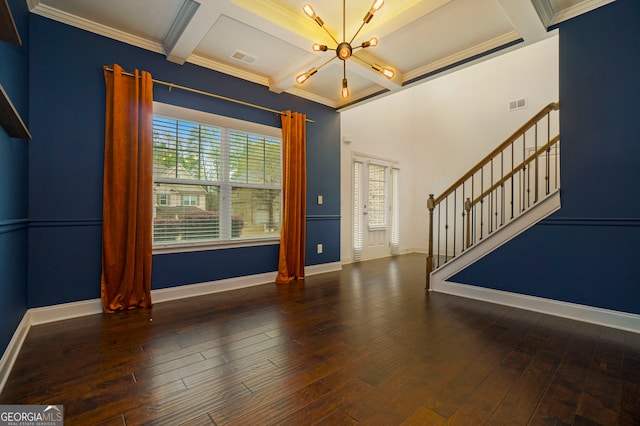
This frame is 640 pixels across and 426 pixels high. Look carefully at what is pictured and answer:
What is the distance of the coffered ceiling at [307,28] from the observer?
8.45 ft

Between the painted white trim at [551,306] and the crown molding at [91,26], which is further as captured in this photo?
the crown molding at [91,26]

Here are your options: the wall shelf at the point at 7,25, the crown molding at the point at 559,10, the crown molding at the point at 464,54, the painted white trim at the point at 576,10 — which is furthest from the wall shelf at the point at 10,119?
the painted white trim at the point at 576,10

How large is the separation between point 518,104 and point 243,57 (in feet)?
17.4

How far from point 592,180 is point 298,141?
3425 millimetres

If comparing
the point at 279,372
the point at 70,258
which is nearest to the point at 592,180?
the point at 279,372

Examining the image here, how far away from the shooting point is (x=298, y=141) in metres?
4.32

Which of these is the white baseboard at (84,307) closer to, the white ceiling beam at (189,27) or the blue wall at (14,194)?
the blue wall at (14,194)

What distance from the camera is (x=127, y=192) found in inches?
116

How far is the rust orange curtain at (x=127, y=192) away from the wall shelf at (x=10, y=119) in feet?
3.11

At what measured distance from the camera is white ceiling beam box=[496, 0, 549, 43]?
2.43 meters

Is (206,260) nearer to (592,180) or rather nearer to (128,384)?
(128,384)

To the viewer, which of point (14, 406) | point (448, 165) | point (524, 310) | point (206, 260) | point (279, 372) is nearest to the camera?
point (14, 406)

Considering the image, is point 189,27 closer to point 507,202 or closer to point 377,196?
point 377,196

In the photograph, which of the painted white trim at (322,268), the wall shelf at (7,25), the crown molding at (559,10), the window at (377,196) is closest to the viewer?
the wall shelf at (7,25)
